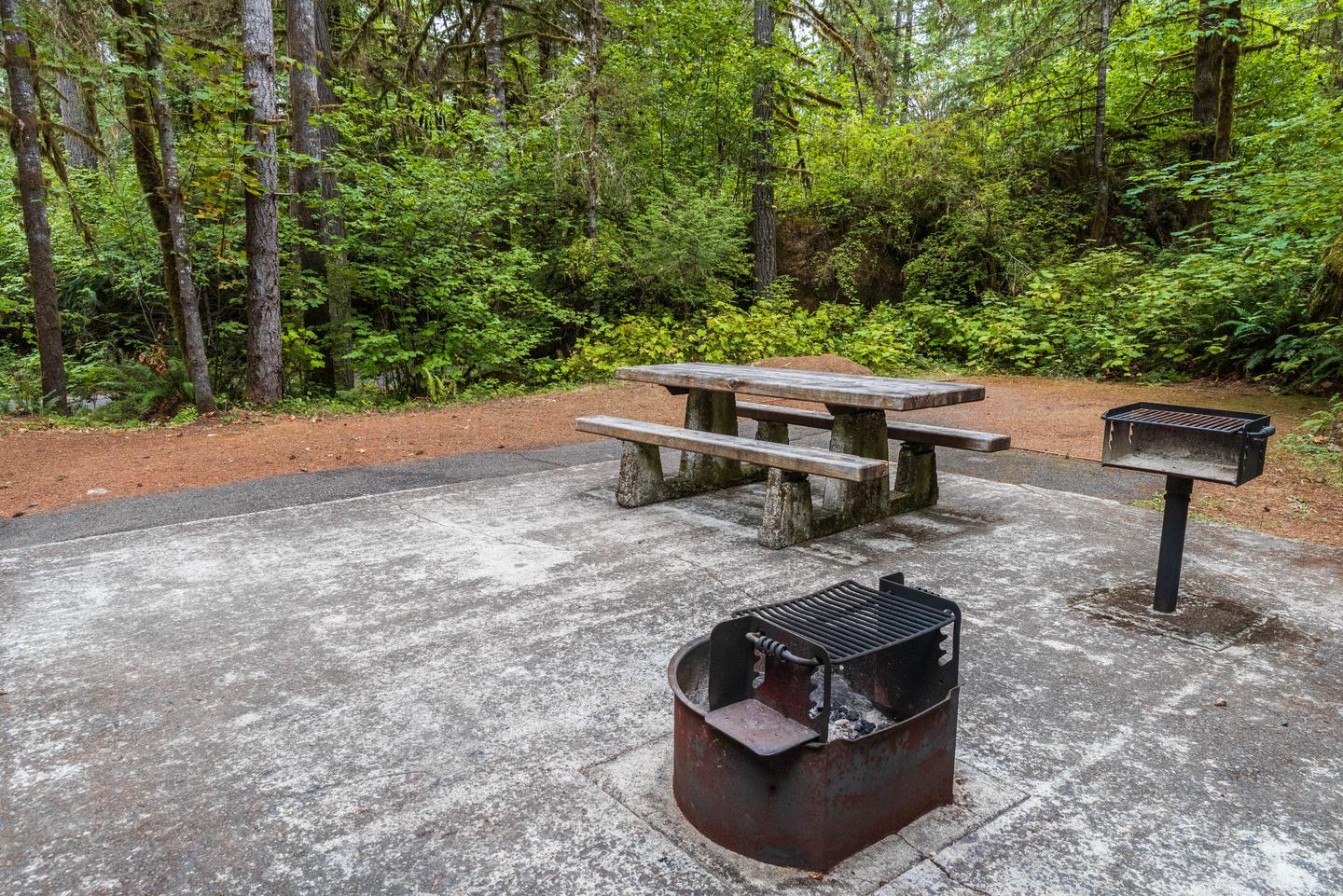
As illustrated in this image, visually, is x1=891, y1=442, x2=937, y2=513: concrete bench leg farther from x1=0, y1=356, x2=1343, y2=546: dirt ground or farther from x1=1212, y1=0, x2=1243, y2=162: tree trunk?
x1=1212, y1=0, x2=1243, y2=162: tree trunk

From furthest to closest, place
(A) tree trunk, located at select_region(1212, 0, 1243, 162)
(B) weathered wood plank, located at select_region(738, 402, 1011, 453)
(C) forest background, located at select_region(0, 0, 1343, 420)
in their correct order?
(A) tree trunk, located at select_region(1212, 0, 1243, 162)
(C) forest background, located at select_region(0, 0, 1343, 420)
(B) weathered wood plank, located at select_region(738, 402, 1011, 453)

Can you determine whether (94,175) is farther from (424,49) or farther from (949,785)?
(949,785)

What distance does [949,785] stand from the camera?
2.05 metres

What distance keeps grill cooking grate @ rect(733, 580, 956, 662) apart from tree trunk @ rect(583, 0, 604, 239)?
11366 mm

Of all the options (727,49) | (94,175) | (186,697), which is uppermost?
Answer: (727,49)

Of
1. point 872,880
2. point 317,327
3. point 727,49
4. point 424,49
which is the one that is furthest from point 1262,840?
point 424,49

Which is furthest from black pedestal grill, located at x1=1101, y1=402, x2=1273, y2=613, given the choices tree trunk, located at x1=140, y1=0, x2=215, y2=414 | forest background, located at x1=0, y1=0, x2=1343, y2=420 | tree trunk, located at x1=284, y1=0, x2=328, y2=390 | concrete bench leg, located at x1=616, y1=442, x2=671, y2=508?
tree trunk, located at x1=284, y1=0, x2=328, y2=390

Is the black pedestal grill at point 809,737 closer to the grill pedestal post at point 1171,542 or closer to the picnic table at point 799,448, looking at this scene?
the grill pedestal post at point 1171,542

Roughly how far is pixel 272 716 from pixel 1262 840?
280 cm

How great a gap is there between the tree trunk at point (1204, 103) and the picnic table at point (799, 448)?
9971mm

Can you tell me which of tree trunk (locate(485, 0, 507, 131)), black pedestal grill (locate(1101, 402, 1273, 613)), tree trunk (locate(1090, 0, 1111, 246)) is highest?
tree trunk (locate(485, 0, 507, 131))

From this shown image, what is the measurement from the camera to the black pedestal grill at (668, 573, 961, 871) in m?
1.78

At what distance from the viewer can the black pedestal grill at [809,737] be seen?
178 centimetres

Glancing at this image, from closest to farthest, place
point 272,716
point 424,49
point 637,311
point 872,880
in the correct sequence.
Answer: point 872,880 → point 272,716 → point 637,311 → point 424,49
